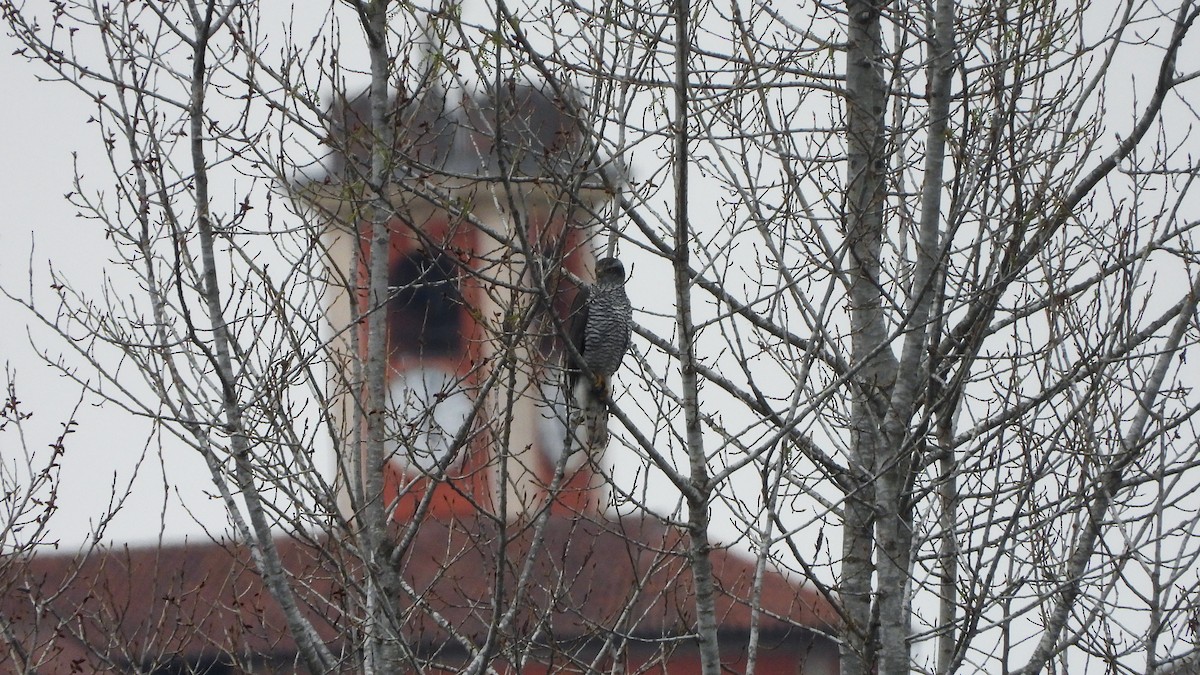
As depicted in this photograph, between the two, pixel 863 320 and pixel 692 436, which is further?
pixel 863 320

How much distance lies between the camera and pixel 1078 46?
19.7 feet

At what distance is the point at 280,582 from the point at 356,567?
61cm

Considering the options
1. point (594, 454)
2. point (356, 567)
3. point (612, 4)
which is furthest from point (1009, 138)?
point (356, 567)

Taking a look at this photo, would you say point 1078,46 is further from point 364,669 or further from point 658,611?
point 658,611

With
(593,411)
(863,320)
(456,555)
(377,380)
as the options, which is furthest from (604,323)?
(377,380)

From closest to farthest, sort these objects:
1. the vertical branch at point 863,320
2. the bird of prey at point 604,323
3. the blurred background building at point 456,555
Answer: the blurred background building at point 456,555
the vertical branch at point 863,320
the bird of prey at point 604,323

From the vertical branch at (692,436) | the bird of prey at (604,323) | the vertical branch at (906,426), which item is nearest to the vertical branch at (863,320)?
the vertical branch at (906,426)

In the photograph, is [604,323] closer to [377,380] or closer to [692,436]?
[377,380]

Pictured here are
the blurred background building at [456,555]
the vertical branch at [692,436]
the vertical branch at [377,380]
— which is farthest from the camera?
the vertical branch at [377,380]

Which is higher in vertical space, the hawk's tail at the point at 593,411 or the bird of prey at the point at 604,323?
the bird of prey at the point at 604,323

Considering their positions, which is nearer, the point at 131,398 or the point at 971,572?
the point at 971,572

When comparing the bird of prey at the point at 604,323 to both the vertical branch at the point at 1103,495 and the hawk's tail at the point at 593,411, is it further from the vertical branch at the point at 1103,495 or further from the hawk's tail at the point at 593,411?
the vertical branch at the point at 1103,495

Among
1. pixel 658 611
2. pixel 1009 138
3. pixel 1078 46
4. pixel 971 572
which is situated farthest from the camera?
pixel 658 611

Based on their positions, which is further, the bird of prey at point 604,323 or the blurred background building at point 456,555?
the bird of prey at point 604,323
